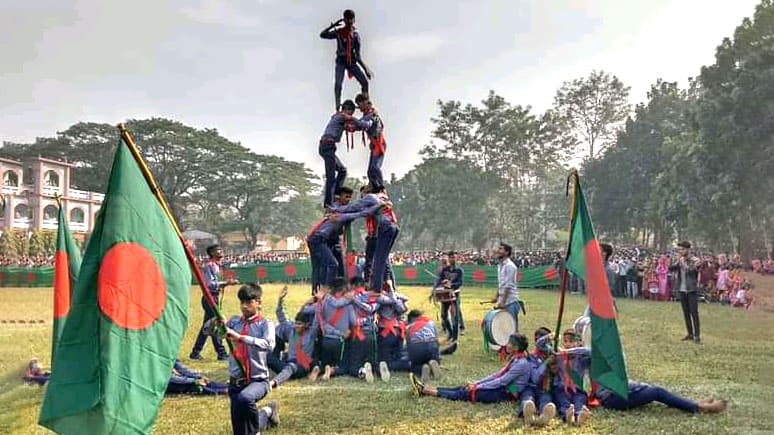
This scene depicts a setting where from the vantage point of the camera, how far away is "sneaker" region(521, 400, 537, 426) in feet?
21.6

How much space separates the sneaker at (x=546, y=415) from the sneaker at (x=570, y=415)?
0.19 meters

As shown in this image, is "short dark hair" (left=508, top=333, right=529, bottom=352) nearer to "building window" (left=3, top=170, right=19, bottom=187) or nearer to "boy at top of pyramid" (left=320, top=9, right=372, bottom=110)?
"boy at top of pyramid" (left=320, top=9, right=372, bottom=110)

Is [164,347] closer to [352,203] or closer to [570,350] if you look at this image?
[570,350]

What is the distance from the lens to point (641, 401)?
7.06 m

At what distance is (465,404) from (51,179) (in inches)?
2177

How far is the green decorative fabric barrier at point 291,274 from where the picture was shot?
3206cm

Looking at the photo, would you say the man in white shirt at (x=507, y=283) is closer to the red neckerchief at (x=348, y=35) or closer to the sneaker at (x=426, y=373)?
the sneaker at (x=426, y=373)

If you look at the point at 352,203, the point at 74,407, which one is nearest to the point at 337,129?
the point at 352,203

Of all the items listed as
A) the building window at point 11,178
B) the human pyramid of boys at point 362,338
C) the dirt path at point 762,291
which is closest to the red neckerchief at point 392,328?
the human pyramid of boys at point 362,338

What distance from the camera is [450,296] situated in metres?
12.7

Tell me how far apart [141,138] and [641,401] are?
55.4 meters

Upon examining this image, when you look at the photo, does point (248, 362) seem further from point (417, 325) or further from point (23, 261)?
point (23, 261)

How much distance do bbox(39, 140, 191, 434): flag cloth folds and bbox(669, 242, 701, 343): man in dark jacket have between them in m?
10.7

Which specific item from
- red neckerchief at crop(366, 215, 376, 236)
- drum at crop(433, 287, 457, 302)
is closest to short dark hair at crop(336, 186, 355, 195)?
red neckerchief at crop(366, 215, 376, 236)
